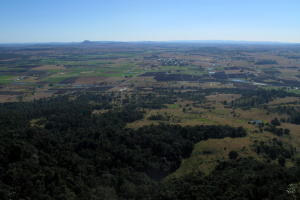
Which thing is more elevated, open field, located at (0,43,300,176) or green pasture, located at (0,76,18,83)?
green pasture, located at (0,76,18,83)

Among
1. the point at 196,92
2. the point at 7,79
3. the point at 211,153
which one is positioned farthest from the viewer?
the point at 7,79

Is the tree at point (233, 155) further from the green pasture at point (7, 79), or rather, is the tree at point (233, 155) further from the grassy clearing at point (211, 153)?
the green pasture at point (7, 79)

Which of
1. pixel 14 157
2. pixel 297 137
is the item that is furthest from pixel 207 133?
pixel 14 157

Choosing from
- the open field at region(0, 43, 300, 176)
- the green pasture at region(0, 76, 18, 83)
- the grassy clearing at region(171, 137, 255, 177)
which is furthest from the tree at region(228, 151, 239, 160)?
the green pasture at region(0, 76, 18, 83)

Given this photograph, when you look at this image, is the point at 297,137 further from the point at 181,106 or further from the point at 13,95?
the point at 13,95

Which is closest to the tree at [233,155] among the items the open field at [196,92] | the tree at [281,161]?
the open field at [196,92]

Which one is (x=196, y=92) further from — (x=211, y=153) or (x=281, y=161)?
(x=281, y=161)

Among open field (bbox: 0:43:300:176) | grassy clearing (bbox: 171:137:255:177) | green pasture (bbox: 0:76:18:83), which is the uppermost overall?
green pasture (bbox: 0:76:18:83)

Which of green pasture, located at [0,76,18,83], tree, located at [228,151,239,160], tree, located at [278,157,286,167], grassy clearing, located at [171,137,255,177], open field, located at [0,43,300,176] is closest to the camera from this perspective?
grassy clearing, located at [171,137,255,177]

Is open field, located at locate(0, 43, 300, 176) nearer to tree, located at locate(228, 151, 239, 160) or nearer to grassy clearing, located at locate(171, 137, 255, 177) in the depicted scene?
grassy clearing, located at locate(171, 137, 255, 177)

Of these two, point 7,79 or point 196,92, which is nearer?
point 196,92

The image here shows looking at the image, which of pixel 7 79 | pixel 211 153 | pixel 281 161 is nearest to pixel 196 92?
pixel 211 153
